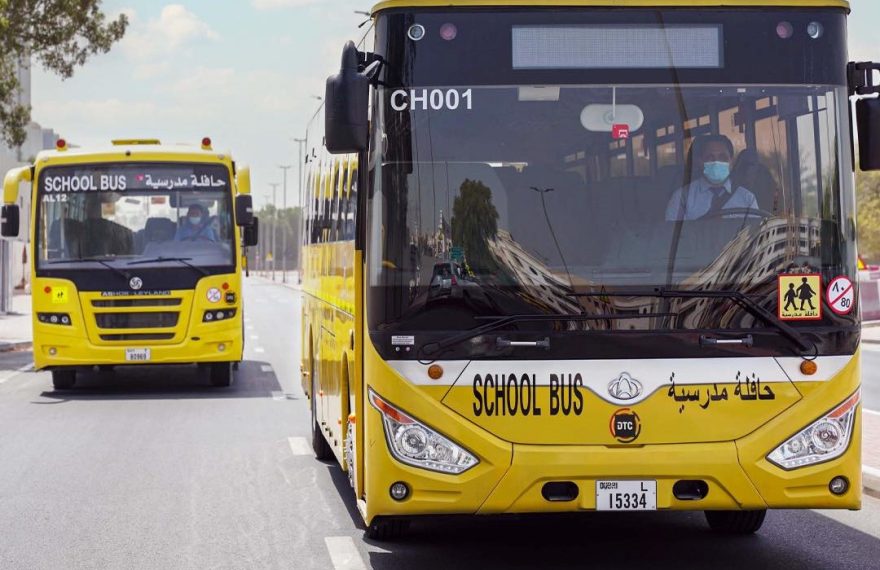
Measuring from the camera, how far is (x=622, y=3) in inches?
273

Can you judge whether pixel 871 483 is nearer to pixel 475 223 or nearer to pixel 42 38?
pixel 475 223

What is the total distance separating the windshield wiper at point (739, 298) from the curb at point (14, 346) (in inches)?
887

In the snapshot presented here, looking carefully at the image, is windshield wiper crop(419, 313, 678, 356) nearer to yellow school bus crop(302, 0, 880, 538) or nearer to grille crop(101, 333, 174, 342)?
yellow school bus crop(302, 0, 880, 538)

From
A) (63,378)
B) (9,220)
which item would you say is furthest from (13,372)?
(9,220)

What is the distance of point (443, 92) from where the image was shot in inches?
272

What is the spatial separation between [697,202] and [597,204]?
1.55 feet

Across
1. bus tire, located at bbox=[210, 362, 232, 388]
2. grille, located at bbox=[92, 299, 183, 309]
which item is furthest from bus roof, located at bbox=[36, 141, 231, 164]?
bus tire, located at bbox=[210, 362, 232, 388]

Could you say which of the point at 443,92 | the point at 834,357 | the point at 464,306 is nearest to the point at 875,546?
the point at 834,357

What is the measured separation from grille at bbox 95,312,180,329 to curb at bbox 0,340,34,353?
35.5ft

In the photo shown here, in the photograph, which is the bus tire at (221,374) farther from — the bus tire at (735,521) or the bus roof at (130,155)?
the bus tire at (735,521)

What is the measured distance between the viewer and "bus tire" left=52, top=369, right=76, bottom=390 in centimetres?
1823

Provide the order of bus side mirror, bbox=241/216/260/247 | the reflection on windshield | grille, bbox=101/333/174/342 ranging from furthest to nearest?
bus side mirror, bbox=241/216/260/247
grille, bbox=101/333/174/342
the reflection on windshield

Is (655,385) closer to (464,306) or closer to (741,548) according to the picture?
(464,306)

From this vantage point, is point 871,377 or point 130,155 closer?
point 130,155
